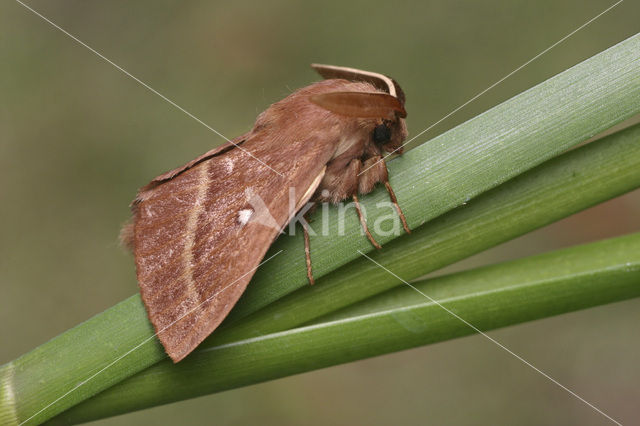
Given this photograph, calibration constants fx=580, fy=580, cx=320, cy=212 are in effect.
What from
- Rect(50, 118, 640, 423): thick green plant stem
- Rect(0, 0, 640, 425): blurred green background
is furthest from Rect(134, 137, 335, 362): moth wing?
Rect(0, 0, 640, 425): blurred green background

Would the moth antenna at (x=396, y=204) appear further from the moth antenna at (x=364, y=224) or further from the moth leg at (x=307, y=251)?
the moth leg at (x=307, y=251)

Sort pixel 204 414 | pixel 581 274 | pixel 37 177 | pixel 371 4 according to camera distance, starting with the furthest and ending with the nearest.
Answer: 1. pixel 371 4
2. pixel 37 177
3. pixel 204 414
4. pixel 581 274

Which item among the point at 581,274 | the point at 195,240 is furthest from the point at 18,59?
the point at 581,274

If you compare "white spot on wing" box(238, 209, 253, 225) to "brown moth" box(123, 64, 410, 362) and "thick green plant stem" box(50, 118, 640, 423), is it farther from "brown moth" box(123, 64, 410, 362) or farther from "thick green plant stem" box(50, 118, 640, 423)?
"thick green plant stem" box(50, 118, 640, 423)

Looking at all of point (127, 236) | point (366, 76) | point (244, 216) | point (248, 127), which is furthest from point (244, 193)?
point (248, 127)

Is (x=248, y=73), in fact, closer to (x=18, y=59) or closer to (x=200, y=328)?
(x=18, y=59)

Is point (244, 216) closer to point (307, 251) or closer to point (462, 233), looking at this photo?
point (307, 251)

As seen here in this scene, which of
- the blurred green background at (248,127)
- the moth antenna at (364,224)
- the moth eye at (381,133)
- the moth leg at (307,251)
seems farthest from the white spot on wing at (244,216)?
the blurred green background at (248,127)
